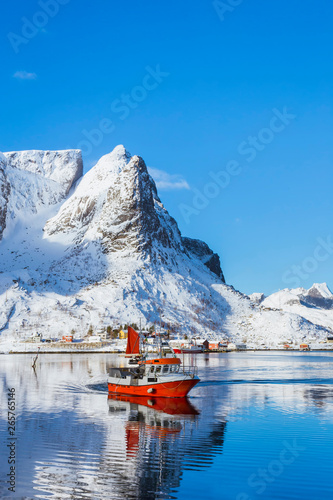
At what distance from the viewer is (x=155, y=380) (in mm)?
71375

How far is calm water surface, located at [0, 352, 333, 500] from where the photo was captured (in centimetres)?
2977

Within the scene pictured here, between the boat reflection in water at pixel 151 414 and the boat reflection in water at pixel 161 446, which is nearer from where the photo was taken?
the boat reflection in water at pixel 161 446

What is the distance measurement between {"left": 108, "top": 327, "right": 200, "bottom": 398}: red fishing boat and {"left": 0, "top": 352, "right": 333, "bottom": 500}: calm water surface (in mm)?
1938

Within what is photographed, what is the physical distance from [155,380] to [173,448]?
32024mm

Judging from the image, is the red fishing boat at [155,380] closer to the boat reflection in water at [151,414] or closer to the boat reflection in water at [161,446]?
the boat reflection in water at [151,414]

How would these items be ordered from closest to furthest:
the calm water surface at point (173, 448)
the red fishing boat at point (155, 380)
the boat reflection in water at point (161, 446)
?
1. the calm water surface at point (173, 448)
2. the boat reflection in water at point (161, 446)
3. the red fishing boat at point (155, 380)

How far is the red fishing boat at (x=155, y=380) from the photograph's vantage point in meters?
70.1

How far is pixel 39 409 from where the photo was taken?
60719mm

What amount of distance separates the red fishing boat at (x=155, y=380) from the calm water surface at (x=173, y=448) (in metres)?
1.94

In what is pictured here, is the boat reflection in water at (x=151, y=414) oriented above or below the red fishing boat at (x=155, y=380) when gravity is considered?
below

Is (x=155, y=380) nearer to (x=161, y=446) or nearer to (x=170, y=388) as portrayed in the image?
(x=170, y=388)

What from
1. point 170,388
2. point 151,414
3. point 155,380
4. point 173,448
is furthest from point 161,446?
point 155,380

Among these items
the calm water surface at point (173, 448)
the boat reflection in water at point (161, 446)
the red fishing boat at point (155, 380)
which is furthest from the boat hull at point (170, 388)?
the boat reflection in water at point (161, 446)

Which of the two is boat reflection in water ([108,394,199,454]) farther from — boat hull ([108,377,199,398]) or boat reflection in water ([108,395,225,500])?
boat hull ([108,377,199,398])
